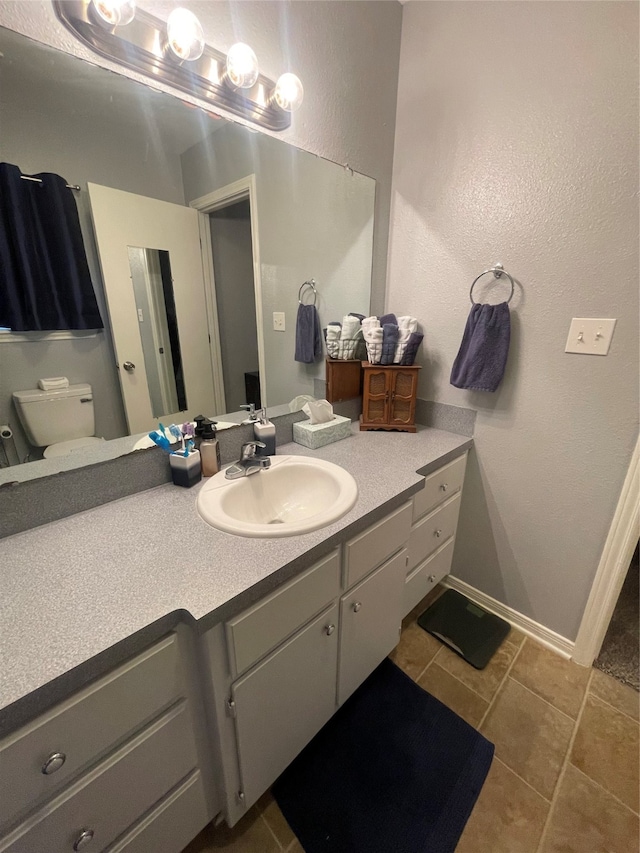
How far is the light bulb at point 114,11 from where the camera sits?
76 cm

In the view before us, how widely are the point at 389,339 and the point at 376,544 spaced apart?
32.0 inches

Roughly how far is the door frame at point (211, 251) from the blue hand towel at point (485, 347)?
774 millimetres

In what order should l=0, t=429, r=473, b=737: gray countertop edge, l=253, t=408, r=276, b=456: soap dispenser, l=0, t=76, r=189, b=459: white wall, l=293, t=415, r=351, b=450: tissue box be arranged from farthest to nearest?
l=293, t=415, r=351, b=450: tissue box < l=253, t=408, r=276, b=456: soap dispenser < l=0, t=76, r=189, b=459: white wall < l=0, t=429, r=473, b=737: gray countertop edge

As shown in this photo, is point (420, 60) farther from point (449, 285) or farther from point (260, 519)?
point (260, 519)

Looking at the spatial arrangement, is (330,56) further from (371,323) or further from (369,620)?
(369,620)

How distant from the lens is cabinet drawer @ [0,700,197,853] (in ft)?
1.85

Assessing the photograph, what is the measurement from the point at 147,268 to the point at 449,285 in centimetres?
110

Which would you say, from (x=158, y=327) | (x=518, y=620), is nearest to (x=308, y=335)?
(x=158, y=327)

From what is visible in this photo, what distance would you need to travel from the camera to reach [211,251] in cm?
107

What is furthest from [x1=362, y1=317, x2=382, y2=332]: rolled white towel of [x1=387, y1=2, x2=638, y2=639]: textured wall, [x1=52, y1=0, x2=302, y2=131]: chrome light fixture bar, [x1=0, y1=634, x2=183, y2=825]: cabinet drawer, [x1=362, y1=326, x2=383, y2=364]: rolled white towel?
[x1=0, y1=634, x2=183, y2=825]: cabinet drawer

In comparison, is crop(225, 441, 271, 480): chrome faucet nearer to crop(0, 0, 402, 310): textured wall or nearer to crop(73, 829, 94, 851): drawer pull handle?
crop(73, 829, 94, 851): drawer pull handle

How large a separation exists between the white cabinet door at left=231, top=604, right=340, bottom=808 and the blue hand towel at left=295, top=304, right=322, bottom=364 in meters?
0.92

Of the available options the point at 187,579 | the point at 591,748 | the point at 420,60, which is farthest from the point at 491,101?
the point at 591,748

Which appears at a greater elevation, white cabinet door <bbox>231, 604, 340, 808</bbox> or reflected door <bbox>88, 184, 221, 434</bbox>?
reflected door <bbox>88, 184, 221, 434</bbox>
